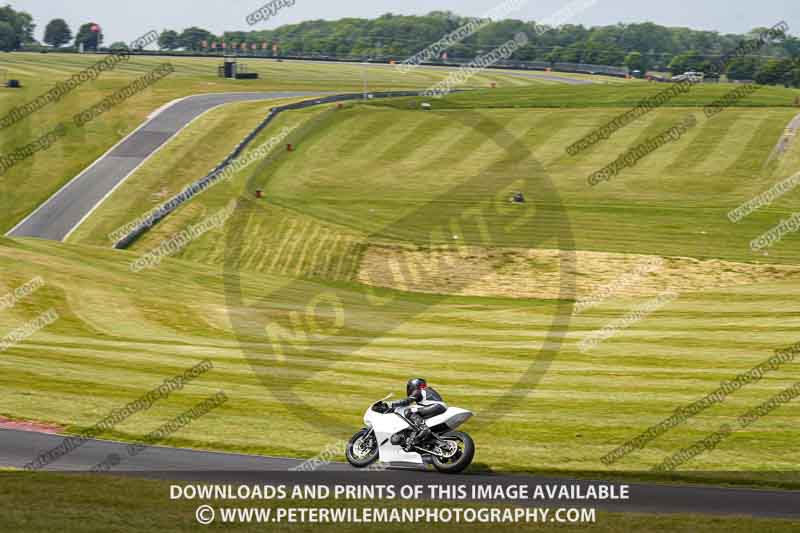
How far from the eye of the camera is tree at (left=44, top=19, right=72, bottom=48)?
638 ft

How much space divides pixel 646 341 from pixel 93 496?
20.4 meters

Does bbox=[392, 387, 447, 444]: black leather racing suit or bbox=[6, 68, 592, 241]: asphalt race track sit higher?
bbox=[392, 387, 447, 444]: black leather racing suit

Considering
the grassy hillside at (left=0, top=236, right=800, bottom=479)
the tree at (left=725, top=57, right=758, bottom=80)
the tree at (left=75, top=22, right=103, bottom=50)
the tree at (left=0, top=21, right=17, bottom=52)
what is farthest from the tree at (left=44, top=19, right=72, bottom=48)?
the grassy hillside at (left=0, top=236, right=800, bottom=479)

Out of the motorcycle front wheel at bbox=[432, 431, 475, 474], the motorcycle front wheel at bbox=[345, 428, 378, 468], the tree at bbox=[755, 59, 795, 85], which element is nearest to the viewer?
the motorcycle front wheel at bbox=[432, 431, 475, 474]

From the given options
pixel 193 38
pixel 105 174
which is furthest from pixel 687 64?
pixel 105 174

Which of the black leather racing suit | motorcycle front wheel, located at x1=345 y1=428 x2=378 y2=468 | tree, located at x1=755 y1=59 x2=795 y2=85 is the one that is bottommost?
motorcycle front wheel, located at x1=345 y1=428 x2=378 y2=468

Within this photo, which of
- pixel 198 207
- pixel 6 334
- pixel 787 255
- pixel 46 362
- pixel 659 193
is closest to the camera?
pixel 46 362

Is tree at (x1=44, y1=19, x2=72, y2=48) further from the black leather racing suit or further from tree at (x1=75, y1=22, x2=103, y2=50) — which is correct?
the black leather racing suit

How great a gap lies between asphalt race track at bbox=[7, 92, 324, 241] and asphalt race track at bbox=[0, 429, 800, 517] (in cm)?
3705

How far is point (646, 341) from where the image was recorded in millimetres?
32625

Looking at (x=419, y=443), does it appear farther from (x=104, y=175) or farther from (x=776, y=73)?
(x=776, y=73)

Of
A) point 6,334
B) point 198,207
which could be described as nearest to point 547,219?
point 198,207

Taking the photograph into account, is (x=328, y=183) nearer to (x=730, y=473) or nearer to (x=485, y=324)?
(x=485, y=324)

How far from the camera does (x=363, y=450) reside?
19.6 meters
